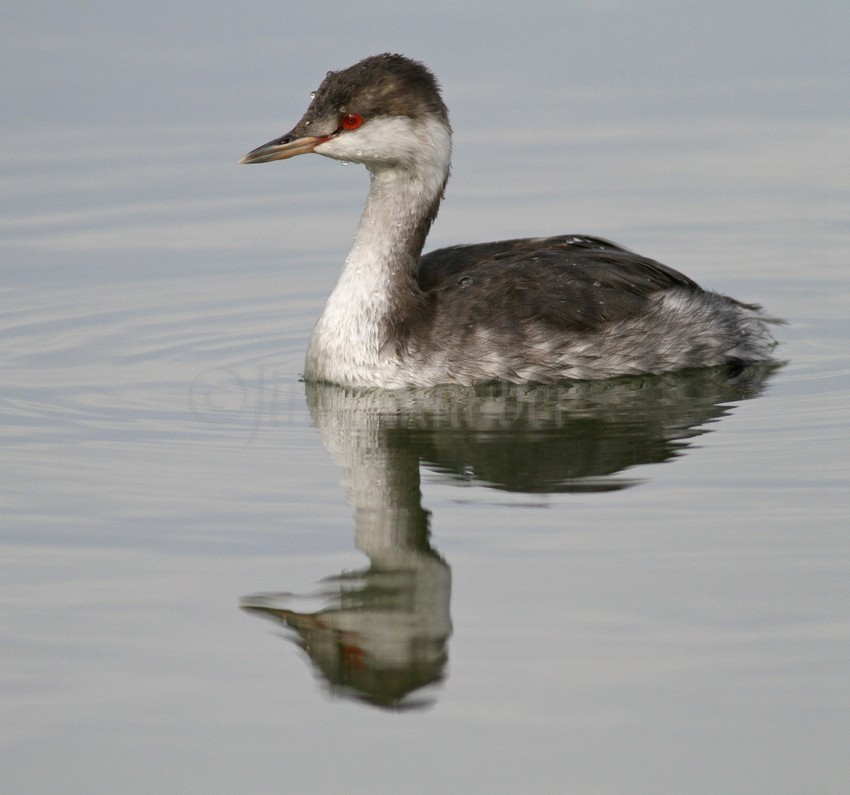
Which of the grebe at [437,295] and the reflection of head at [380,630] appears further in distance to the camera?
the grebe at [437,295]

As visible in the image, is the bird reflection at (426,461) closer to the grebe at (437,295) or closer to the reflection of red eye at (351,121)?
the grebe at (437,295)

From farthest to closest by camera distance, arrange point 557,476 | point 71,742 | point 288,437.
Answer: point 288,437 < point 557,476 < point 71,742

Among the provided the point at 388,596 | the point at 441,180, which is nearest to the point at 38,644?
the point at 388,596

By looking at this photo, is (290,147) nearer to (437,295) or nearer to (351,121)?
(351,121)

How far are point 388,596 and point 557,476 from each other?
1.61 metres

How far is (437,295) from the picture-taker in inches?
421

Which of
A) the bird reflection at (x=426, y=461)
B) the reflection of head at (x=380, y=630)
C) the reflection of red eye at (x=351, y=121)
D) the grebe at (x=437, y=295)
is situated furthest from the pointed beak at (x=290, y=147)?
the reflection of head at (x=380, y=630)

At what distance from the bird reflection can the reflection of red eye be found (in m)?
1.48

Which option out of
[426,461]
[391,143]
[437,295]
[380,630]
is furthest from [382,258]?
[380,630]

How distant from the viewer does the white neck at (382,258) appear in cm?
1052

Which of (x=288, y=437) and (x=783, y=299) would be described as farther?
(x=783, y=299)

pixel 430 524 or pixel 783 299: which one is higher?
pixel 783 299

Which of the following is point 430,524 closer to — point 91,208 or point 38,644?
point 38,644

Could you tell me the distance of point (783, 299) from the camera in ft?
40.6
